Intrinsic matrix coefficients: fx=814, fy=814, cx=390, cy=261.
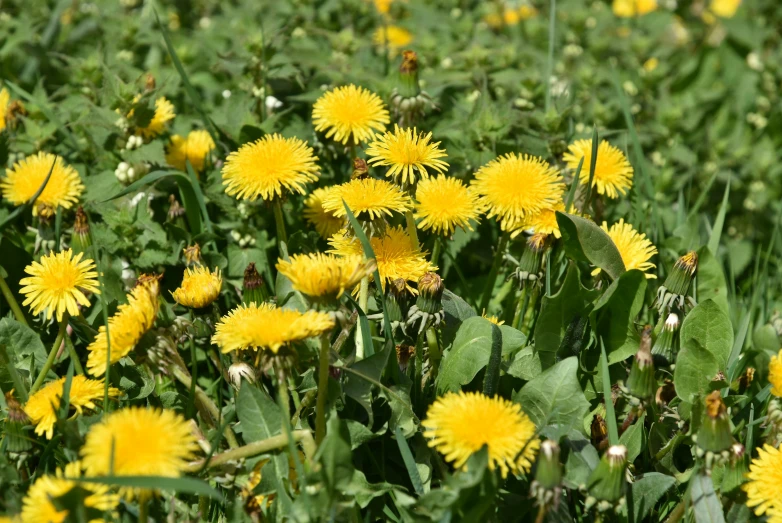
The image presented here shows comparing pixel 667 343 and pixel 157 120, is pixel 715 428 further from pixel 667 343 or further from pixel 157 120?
pixel 157 120

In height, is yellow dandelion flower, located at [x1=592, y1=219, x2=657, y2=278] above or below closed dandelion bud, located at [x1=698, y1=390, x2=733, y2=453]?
above

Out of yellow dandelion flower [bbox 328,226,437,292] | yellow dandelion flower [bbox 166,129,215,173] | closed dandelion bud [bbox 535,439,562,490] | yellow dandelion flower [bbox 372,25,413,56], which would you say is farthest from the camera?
yellow dandelion flower [bbox 372,25,413,56]

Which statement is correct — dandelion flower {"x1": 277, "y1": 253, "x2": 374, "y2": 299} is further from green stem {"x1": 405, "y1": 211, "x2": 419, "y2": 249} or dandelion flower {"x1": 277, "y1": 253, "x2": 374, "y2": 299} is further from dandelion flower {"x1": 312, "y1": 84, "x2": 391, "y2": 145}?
dandelion flower {"x1": 312, "y1": 84, "x2": 391, "y2": 145}

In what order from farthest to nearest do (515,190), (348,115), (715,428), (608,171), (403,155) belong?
(608,171), (348,115), (515,190), (403,155), (715,428)

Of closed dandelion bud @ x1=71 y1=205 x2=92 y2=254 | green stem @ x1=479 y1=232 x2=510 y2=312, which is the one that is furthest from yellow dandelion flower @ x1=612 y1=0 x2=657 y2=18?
closed dandelion bud @ x1=71 y1=205 x2=92 y2=254

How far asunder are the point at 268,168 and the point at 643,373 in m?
1.05

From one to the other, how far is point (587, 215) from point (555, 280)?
237mm

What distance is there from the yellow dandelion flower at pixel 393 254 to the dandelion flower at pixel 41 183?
3.06 ft

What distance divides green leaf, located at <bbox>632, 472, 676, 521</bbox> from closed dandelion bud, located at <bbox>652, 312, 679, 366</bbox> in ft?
1.07

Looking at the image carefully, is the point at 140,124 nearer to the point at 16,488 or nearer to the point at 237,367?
the point at 237,367

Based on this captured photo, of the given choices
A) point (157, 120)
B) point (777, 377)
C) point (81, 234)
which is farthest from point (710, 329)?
point (157, 120)

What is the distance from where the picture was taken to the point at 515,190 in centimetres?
220

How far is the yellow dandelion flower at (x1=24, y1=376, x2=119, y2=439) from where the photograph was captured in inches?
70.0

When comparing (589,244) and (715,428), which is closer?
(715,428)
